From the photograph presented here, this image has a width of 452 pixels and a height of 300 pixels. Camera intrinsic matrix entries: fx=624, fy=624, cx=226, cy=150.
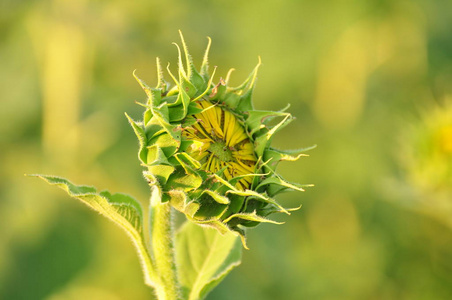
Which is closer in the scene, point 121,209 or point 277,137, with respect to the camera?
point 121,209

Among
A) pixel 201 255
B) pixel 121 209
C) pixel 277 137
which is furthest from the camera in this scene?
pixel 277 137

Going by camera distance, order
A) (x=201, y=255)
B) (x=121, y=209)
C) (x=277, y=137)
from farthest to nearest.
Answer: (x=277, y=137) < (x=201, y=255) < (x=121, y=209)

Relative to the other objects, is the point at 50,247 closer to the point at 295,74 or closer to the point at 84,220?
the point at 84,220

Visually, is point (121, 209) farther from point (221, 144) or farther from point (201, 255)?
point (201, 255)

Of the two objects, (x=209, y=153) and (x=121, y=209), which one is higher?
(x=209, y=153)

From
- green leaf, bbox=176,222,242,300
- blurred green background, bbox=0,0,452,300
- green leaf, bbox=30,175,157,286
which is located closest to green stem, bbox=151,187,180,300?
green leaf, bbox=30,175,157,286

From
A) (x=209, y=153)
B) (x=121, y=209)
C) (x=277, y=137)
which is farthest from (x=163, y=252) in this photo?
(x=277, y=137)

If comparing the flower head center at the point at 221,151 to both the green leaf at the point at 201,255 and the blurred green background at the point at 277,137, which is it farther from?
the blurred green background at the point at 277,137
